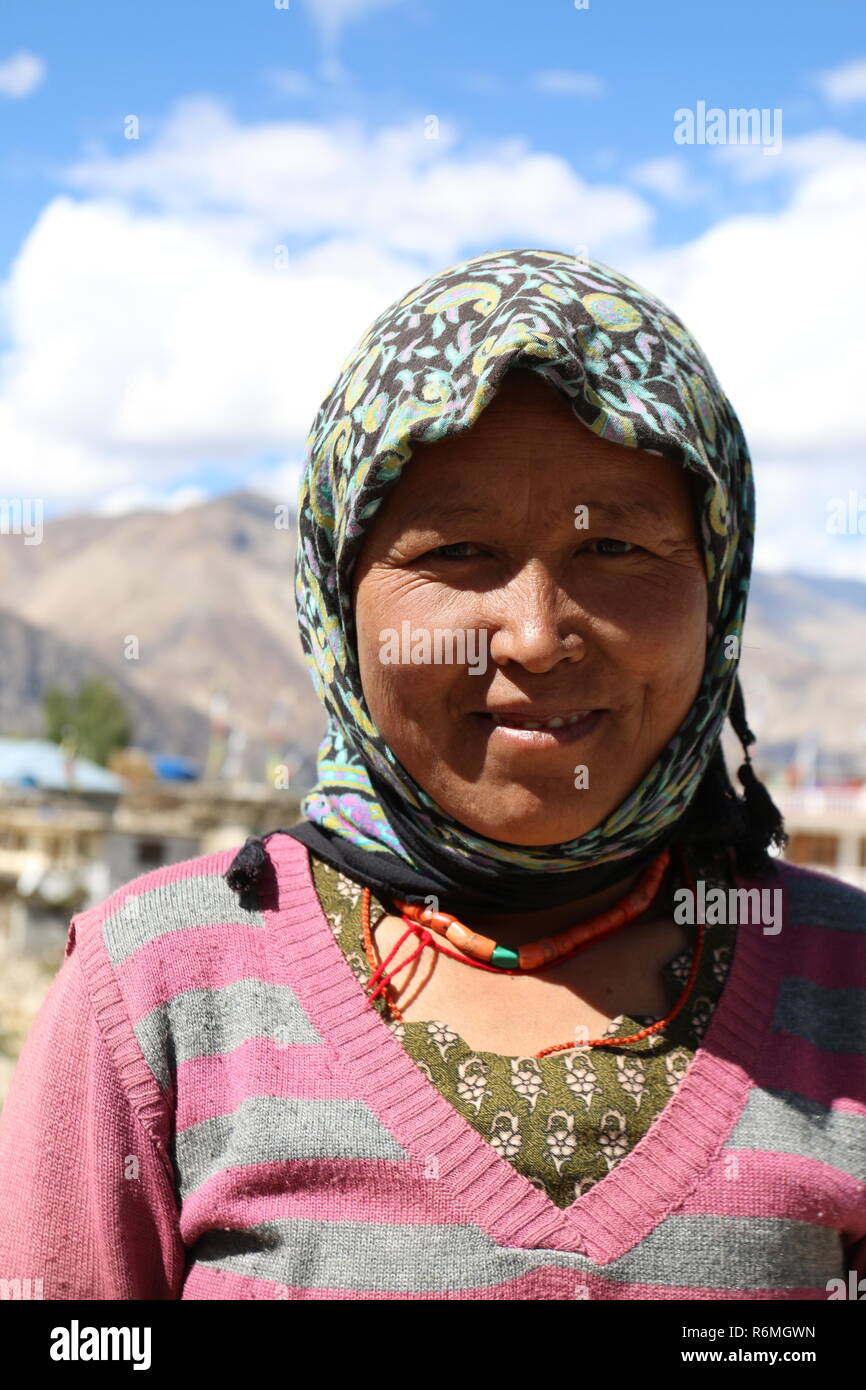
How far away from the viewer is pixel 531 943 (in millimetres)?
2023

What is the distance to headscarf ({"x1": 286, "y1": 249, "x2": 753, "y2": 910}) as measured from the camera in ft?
5.86

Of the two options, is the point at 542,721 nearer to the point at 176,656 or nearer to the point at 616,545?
the point at 616,545

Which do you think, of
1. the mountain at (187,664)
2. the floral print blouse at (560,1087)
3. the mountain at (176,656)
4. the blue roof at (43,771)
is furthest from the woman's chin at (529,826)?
the mountain at (176,656)

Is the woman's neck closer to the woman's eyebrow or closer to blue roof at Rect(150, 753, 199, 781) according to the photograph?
the woman's eyebrow

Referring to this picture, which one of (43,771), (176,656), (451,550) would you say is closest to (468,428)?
(451,550)

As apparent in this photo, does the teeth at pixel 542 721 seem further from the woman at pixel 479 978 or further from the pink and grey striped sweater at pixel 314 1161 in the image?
the pink and grey striped sweater at pixel 314 1161

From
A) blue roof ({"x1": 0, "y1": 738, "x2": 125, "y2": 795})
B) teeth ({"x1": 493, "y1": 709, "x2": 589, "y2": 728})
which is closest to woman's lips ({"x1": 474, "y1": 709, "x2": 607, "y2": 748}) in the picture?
teeth ({"x1": 493, "y1": 709, "x2": 589, "y2": 728})

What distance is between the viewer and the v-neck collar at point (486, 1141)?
179 centimetres

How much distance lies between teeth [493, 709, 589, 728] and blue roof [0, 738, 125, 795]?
144 feet

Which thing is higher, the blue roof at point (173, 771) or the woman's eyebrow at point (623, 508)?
the blue roof at point (173, 771)

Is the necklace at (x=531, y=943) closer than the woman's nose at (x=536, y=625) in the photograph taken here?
No

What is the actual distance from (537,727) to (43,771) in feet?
158
